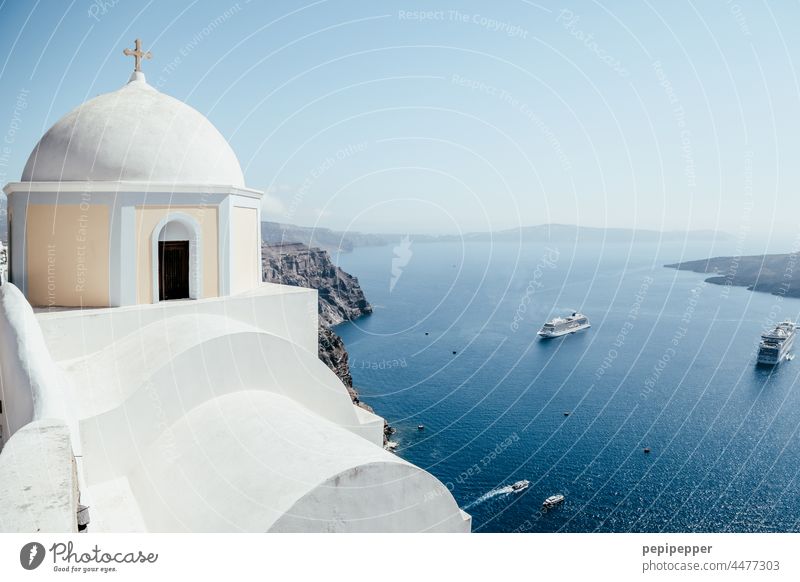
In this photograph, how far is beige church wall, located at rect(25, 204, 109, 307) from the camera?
295 inches

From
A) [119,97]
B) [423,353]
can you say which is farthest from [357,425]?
[423,353]

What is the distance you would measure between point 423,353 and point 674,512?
24389mm

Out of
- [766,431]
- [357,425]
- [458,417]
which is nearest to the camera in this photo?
[357,425]

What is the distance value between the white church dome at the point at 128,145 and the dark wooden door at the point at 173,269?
3.02 ft

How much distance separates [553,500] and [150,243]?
21.4m

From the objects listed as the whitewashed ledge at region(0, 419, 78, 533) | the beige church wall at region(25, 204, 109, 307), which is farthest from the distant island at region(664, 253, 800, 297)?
the whitewashed ledge at region(0, 419, 78, 533)

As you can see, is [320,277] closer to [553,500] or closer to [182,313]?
[553,500]

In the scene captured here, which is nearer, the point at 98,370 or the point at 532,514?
the point at 98,370

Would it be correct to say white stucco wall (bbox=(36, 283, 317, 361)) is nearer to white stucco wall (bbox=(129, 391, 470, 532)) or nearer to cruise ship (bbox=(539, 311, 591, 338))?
white stucco wall (bbox=(129, 391, 470, 532))

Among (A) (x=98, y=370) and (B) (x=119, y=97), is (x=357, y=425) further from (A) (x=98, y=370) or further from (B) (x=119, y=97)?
(B) (x=119, y=97)

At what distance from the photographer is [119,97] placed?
328 inches

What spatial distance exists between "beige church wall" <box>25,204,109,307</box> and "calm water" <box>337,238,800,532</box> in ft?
64.2

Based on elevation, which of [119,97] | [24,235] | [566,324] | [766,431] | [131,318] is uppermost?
[119,97]

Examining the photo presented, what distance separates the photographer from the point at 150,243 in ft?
25.2
